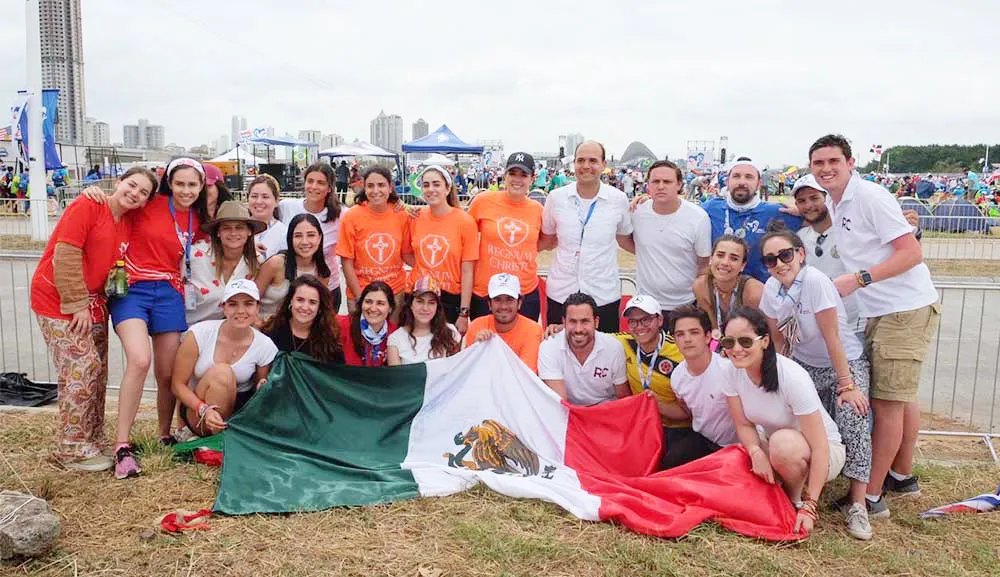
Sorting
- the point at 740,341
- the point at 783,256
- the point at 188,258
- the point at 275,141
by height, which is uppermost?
the point at 275,141

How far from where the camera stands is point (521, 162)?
6000mm

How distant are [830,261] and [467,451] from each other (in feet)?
9.08

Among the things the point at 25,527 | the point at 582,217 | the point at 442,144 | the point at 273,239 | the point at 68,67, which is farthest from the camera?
the point at 68,67

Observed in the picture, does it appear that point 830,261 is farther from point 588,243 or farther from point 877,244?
point 588,243

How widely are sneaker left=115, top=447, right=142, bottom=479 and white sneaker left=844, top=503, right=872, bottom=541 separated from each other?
4.44 m

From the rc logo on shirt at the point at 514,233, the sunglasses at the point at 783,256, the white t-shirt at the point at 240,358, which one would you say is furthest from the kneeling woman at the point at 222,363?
the sunglasses at the point at 783,256

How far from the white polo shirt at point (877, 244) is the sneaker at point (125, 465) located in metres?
4.75

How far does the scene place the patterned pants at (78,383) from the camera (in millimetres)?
4941

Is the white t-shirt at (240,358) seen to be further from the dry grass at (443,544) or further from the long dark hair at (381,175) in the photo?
the long dark hair at (381,175)

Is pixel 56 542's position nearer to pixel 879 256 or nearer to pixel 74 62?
pixel 879 256

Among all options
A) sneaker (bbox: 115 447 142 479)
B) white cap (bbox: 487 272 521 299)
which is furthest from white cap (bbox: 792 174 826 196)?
sneaker (bbox: 115 447 142 479)

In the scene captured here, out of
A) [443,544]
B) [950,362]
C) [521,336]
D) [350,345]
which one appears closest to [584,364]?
[521,336]

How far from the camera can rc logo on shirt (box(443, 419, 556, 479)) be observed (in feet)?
16.3

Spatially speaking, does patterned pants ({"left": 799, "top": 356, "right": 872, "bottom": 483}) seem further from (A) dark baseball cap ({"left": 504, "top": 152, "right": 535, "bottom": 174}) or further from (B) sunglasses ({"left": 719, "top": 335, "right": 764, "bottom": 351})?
(A) dark baseball cap ({"left": 504, "top": 152, "right": 535, "bottom": 174})
